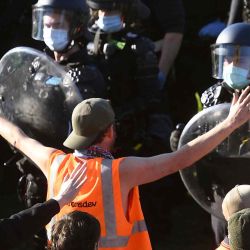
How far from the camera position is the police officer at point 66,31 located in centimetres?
558

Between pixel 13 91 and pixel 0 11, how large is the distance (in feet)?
6.92

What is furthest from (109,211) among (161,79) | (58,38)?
(161,79)

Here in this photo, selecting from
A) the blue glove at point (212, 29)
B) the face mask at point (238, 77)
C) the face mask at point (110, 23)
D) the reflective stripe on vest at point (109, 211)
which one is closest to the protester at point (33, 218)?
the reflective stripe on vest at point (109, 211)

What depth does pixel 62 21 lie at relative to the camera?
5.68m

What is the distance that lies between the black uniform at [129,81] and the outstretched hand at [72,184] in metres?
1.56

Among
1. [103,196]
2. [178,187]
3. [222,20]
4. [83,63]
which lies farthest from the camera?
[222,20]

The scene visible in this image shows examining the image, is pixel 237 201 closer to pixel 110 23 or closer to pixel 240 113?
pixel 240 113

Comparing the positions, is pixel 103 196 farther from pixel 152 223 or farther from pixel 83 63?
pixel 152 223

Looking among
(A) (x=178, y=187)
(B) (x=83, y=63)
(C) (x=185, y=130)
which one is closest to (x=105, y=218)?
(C) (x=185, y=130)

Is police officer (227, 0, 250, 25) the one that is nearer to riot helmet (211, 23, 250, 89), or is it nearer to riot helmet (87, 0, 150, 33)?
riot helmet (87, 0, 150, 33)

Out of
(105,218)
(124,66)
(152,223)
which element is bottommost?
(152,223)

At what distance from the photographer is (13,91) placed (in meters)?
5.59

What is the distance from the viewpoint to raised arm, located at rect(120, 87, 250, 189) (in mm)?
4152

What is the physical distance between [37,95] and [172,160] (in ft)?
5.06
